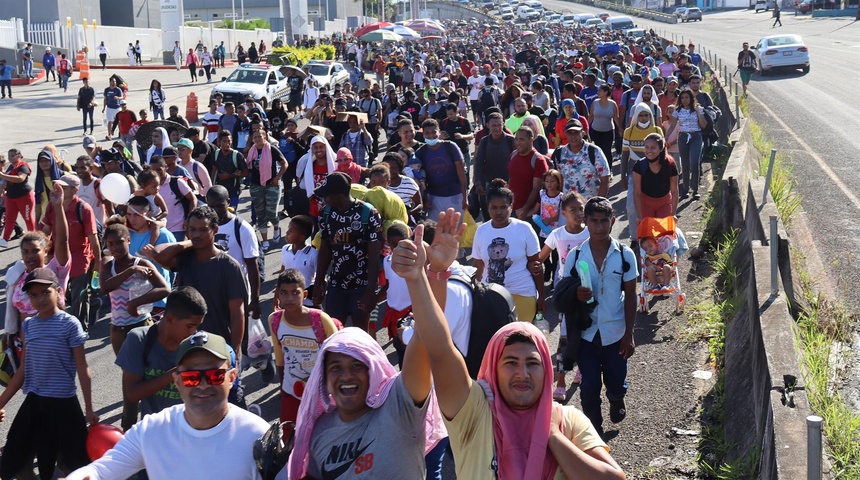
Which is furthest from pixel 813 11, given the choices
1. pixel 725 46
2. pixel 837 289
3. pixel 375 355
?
pixel 375 355

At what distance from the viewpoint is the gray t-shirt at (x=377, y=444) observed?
3.89 metres

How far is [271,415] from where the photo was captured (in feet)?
25.2

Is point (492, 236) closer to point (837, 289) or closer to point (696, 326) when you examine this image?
point (696, 326)

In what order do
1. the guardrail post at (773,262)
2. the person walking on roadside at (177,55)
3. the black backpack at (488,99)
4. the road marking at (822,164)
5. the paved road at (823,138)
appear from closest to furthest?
the guardrail post at (773,262), the paved road at (823,138), the road marking at (822,164), the black backpack at (488,99), the person walking on roadside at (177,55)

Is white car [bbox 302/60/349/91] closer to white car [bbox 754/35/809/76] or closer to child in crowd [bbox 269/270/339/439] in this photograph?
white car [bbox 754/35/809/76]

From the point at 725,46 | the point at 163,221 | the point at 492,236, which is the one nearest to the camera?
the point at 492,236

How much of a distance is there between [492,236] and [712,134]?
895cm

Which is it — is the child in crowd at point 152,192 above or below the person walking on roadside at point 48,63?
below

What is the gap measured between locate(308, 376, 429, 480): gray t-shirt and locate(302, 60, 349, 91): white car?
3358cm

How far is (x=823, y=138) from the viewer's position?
2100 centimetres

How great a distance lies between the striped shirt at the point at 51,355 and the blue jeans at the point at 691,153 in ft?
34.3

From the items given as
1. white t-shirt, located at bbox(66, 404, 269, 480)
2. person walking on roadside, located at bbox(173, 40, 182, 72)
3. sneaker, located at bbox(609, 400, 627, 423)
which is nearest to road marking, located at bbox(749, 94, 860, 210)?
sneaker, located at bbox(609, 400, 627, 423)

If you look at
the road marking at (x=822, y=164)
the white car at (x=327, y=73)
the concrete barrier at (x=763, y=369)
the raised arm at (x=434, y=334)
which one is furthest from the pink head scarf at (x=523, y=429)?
the white car at (x=327, y=73)

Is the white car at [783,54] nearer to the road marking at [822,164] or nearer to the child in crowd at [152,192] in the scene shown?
the road marking at [822,164]
